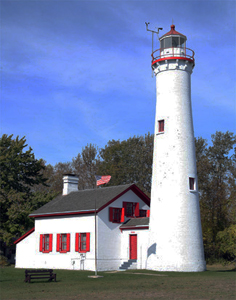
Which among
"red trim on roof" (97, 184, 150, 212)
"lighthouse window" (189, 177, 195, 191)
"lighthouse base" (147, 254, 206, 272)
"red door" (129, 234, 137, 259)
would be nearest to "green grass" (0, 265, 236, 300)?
"lighthouse base" (147, 254, 206, 272)

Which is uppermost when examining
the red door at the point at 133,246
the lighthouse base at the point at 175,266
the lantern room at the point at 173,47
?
the lantern room at the point at 173,47

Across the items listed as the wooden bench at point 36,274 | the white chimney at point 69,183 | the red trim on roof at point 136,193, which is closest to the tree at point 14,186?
the white chimney at point 69,183

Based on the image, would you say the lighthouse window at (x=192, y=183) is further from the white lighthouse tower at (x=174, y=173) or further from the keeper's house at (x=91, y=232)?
the keeper's house at (x=91, y=232)

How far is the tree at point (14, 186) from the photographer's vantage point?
33938mm

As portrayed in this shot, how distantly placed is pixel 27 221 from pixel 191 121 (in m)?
18.4

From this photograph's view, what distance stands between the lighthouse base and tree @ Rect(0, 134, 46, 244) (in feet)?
49.4

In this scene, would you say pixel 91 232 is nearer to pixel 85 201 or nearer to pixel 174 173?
pixel 85 201

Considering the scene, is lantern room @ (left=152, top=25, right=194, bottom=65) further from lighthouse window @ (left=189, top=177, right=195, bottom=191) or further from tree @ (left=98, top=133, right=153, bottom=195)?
tree @ (left=98, top=133, right=153, bottom=195)

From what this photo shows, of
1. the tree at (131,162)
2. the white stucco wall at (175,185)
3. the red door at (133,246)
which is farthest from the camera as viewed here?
the tree at (131,162)

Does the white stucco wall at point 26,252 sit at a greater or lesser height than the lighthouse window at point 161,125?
lesser

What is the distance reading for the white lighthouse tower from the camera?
72.9ft

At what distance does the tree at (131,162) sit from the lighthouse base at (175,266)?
23.8 metres

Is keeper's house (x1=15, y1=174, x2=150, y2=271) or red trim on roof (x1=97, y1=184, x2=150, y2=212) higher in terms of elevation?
red trim on roof (x1=97, y1=184, x2=150, y2=212)

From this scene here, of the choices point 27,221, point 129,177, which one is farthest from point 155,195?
point 129,177
